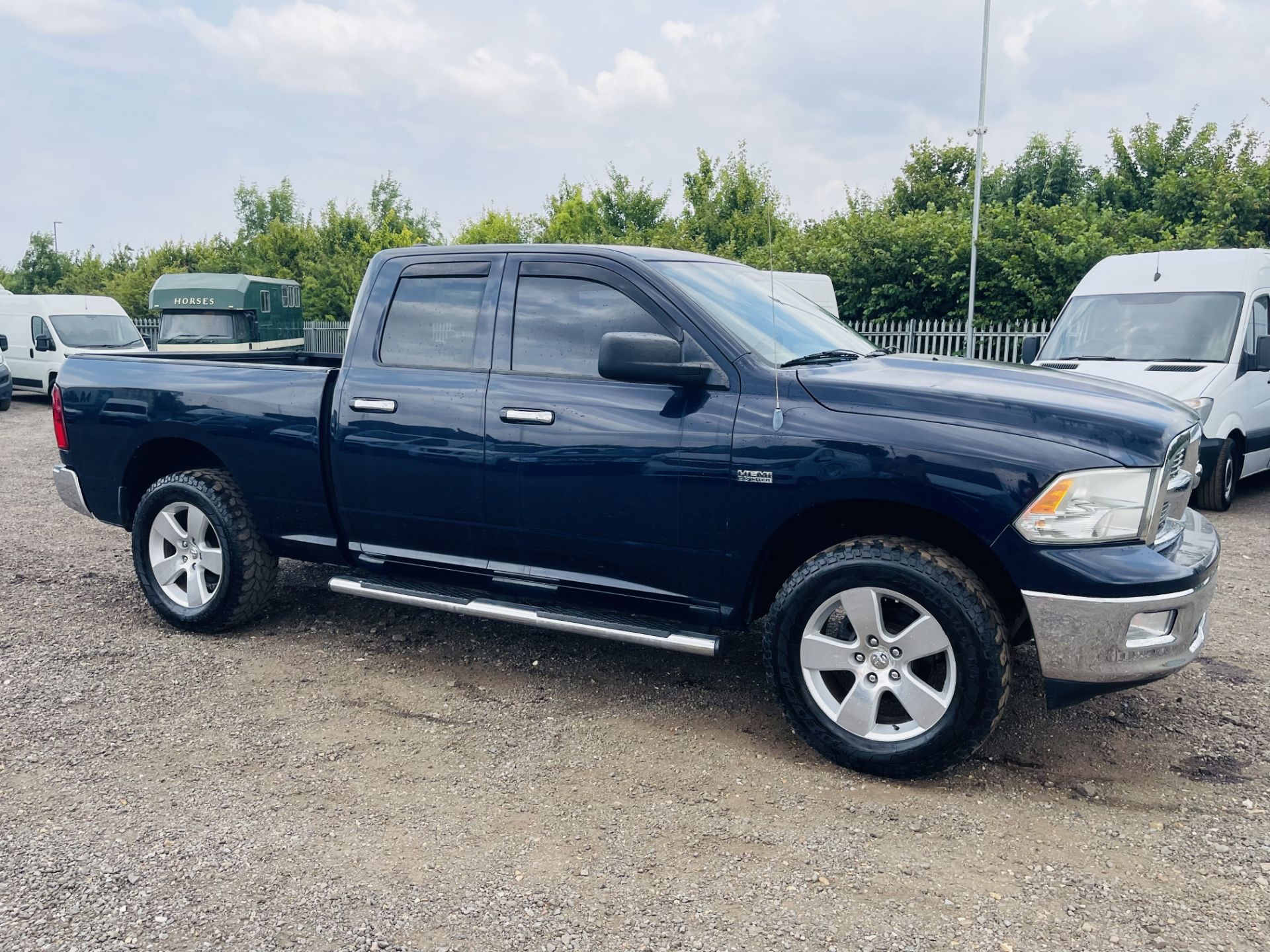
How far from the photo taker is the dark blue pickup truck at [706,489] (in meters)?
3.39

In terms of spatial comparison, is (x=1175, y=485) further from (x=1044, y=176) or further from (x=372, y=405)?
(x=1044, y=176)

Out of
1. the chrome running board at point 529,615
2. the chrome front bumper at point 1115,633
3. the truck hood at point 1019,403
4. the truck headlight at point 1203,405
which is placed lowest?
the chrome running board at point 529,615

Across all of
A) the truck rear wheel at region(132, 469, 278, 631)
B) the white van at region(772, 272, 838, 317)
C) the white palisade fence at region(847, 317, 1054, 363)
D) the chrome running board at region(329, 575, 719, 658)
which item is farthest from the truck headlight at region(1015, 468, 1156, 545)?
the white palisade fence at region(847, 317, 1054, 363)

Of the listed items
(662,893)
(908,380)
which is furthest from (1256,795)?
(662,893)

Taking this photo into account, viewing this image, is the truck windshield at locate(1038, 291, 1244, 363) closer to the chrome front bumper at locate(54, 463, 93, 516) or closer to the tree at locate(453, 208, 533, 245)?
the chrome front bumper at locate(54, 463, 93, 516)

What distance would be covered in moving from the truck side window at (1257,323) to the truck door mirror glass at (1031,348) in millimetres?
1712

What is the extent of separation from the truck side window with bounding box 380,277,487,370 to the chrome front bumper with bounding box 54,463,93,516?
2.22 metres

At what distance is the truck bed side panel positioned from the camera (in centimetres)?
484

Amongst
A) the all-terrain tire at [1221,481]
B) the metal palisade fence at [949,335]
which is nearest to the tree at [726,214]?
the metal palisade fence at [949,335]

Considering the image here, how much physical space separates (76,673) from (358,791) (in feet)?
6.56

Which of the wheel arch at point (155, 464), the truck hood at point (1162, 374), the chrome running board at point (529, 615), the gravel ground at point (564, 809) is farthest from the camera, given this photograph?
the truck hood at point (1162, 374)

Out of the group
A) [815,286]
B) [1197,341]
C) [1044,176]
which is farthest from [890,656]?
[1044,176]

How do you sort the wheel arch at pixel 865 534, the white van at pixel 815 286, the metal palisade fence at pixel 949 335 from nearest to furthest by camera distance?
the wheel arch at pixel 865 534
the white van at pixel 815 286
the metal palisade fence at pixel 949 335

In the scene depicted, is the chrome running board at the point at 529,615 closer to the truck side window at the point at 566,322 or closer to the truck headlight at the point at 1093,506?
the truck side window at the point at 566,322
